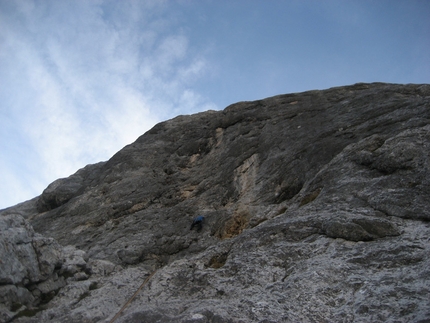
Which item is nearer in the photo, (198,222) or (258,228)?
(258,228)

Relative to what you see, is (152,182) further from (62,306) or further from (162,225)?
(62,306)

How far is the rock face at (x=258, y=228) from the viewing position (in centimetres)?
795

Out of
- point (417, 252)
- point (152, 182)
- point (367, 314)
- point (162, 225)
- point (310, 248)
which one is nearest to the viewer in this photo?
point (367, 314)

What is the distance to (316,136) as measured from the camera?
15.6 m

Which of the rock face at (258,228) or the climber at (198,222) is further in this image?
the climber at (198,222)

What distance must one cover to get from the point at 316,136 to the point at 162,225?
676 cm

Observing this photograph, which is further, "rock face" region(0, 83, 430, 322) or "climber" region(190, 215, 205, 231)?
"climber" region(190, 215, 205, 231)

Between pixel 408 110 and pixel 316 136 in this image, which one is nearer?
pixel 408 110

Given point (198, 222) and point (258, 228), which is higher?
point (198, 222)

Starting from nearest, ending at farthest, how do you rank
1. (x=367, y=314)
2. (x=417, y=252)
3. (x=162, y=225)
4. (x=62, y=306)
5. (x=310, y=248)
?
(x=367, y=314)
(x=417, y=252)
(x=310, y=248)
(x=62, y=306)
(x=162, y=225)

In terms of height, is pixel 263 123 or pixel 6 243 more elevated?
pixel 263 123

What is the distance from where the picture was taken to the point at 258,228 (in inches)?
439

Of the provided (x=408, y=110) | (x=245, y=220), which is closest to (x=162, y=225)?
(x=245, y=220)

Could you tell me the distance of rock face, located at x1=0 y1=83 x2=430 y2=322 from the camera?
795 centimetres
